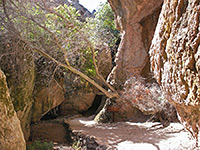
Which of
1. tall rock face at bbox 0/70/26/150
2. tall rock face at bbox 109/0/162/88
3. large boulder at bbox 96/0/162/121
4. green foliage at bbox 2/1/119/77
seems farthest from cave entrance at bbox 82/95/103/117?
tall rock face at bbox 0/70/26/150

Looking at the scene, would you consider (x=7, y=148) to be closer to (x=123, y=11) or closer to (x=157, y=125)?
(x=157, y=125)

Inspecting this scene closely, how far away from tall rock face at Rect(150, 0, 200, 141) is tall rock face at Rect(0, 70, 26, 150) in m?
2.59

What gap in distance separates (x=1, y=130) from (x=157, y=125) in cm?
616

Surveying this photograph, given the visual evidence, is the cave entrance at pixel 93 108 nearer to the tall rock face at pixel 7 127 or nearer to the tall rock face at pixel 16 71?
the tall rock face at pixel 16 71

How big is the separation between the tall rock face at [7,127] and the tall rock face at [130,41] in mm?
6600

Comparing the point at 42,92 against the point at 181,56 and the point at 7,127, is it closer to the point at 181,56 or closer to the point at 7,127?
the point at 7,127

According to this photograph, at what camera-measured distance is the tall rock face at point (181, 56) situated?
2221 mm

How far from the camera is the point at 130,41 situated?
9.34 metres

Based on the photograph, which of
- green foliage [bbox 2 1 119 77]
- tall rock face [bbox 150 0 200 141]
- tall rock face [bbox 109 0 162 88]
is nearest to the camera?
tall rock face [bbox 150 0 200 141]

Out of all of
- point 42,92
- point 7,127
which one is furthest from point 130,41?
point 7,127

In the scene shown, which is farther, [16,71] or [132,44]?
Result: [132,44]

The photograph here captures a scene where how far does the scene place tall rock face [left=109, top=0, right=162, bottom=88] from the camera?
8961mm

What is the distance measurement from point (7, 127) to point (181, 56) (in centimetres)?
272

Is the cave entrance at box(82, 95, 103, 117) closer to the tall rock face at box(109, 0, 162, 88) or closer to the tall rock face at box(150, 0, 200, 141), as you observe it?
the tall rock face at box(109, 0, 162, 88)
